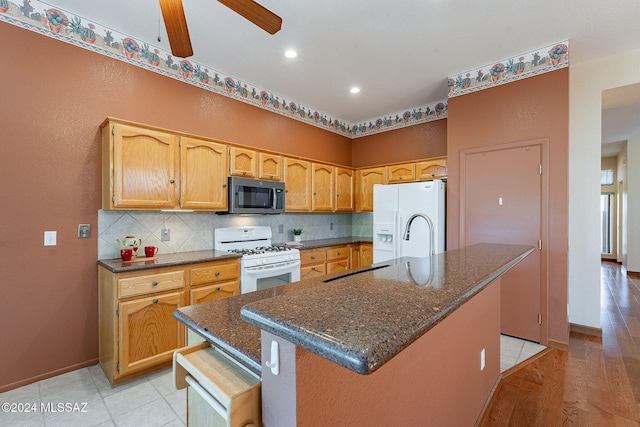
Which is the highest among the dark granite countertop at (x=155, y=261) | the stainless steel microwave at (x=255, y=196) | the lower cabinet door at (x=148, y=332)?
the stainless steel microwave at (x=255, y=196)

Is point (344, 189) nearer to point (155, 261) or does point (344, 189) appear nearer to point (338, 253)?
point (338, 253)

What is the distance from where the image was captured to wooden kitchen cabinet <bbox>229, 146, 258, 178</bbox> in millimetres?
3201

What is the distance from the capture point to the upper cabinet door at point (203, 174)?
9.29ft

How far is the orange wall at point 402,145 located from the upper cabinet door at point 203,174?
9.04ft

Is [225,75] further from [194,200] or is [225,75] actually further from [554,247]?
[554,247]

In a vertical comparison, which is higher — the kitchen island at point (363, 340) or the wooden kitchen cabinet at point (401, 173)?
the wooden kitchen cabinet at point (401, 173)

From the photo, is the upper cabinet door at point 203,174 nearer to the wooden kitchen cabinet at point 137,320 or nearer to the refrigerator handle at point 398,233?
the wooden kitchen cabinet at point 137,320

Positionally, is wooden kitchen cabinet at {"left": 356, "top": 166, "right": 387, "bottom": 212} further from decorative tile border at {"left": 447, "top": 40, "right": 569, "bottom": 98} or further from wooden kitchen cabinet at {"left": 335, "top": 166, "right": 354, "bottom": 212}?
decorative tile border at {"left": 447, "top": 40, "right": 569, "bottom": 98}

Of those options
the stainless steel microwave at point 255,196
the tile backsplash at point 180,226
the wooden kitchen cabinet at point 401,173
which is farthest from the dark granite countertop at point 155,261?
the wooden kitchen cabinet at point 401,173

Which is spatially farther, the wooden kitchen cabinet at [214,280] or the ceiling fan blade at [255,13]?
the wooden kitchen cabinet at [214,280]

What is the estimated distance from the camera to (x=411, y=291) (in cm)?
85

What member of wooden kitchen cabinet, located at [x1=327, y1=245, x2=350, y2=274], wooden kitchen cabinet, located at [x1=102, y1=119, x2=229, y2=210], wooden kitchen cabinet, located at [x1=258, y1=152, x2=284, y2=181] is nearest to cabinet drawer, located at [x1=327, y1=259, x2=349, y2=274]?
wooden kitchen cabinet, located at [x1=327, y1=245, x2=350, y2=274]

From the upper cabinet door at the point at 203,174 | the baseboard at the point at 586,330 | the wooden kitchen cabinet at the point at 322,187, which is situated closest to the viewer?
the upper cabinet door at the point at 203,174

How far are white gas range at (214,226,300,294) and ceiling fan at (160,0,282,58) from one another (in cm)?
189
